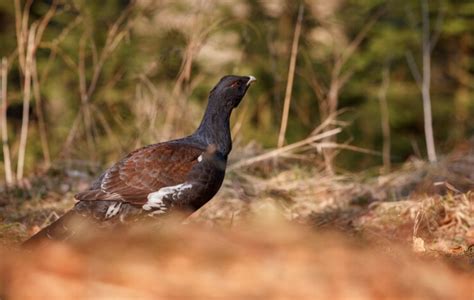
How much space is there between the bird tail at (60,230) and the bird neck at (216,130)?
1019mm

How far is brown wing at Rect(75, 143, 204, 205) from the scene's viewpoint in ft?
18.6

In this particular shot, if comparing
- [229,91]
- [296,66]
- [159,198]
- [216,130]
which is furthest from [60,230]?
[296,66]

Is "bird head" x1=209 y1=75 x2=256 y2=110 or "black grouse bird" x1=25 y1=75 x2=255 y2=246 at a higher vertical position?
"bird head" x1=209 y1=75 x2=256 y2=110

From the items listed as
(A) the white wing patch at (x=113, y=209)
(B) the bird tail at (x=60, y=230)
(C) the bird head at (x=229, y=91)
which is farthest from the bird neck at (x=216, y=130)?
(B) the bird tail at (x=60, y=230)

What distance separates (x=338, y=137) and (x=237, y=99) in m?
6.77

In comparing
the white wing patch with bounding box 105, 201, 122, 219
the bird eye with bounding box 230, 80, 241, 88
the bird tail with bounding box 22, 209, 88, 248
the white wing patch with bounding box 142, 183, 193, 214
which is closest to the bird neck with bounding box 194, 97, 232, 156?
the bird eye with bounding box 230, 80, 241, 88

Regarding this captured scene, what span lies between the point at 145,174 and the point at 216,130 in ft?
2.22

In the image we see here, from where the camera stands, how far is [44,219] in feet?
21.7

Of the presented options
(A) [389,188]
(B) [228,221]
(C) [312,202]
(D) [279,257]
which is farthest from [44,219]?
(D) [279,257]

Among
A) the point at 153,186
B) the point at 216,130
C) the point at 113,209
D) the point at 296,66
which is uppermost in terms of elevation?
the point at 216,130

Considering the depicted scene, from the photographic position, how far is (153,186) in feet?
18.6

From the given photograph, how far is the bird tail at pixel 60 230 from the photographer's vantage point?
5.20 metres

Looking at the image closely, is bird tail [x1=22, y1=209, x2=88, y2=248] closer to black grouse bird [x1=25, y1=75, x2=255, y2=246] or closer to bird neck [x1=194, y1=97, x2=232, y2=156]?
black grouse bird [x1=25, y1=75, x2=255, y2=246]

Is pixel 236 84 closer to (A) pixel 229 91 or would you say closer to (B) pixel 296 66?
(A) pixel 229 91
